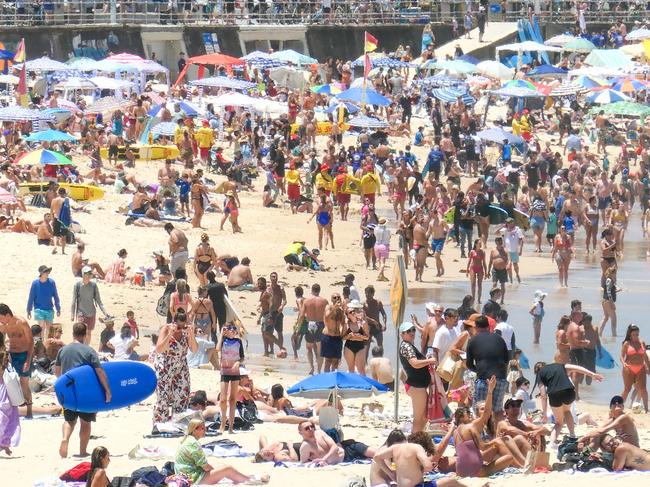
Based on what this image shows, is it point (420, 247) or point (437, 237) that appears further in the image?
point (437, 237)

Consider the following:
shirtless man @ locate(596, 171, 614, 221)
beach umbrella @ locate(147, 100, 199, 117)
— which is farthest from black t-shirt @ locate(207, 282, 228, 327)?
beach umbrella @ locate(147, 100, 199, 117)

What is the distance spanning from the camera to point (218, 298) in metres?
17.5

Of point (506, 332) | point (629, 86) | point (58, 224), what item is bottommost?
point (506, 332)

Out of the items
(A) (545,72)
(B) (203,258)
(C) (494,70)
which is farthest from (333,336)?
(A) (545,72)

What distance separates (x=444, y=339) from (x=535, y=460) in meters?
3.07

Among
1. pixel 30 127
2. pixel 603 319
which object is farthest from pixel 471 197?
pixel 30 127

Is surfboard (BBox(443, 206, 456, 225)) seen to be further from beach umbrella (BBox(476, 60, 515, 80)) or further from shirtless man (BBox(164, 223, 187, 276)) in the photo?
beach umbrella (BBox(476, 60, 515, 80))

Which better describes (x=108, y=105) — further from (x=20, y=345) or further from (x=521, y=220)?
(x=20, y=345)

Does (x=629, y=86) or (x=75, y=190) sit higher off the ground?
(x=629, y=86)

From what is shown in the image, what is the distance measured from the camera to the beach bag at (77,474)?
11820mm

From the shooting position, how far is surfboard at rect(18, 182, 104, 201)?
2655cm

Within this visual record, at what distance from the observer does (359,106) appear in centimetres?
3872

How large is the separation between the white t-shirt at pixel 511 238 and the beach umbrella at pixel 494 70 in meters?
18.4

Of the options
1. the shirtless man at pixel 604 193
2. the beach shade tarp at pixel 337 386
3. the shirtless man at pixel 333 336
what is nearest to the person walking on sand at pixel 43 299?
the shirtless man at pixel 333 336
